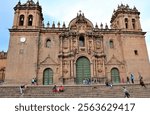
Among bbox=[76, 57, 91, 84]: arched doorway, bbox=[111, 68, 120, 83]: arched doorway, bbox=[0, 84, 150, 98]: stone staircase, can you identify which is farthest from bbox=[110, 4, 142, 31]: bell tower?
bbox=[0, 84, 150, 98]: stone staircase

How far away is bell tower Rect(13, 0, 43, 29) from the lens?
111 ft

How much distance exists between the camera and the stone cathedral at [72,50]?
1223 inches

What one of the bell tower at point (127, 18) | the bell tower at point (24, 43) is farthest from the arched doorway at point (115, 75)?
the bell tower at point (24, 43)

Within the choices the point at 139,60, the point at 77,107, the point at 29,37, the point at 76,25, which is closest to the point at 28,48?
the point at 29,37

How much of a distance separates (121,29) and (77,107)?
2480cm

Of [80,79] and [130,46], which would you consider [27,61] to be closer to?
[80,79]

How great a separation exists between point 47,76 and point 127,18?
48.4 feet

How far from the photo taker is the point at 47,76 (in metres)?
31.2

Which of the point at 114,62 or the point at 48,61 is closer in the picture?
the point at 48,61

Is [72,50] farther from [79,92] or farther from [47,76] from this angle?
[79,92]

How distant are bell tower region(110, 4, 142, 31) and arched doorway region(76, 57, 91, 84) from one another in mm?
7713

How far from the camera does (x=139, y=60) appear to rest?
32656 mm

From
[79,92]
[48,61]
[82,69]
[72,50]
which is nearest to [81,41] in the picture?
[72,50]

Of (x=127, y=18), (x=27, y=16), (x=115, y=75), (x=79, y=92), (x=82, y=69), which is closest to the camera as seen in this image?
(x=79, y=92)
